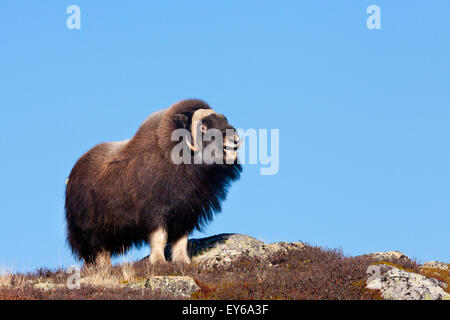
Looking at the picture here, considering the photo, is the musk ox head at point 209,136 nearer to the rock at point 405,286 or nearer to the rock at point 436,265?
the rock at point 405,286

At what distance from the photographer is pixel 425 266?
14.0 metres

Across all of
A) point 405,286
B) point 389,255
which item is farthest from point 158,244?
point 405,286

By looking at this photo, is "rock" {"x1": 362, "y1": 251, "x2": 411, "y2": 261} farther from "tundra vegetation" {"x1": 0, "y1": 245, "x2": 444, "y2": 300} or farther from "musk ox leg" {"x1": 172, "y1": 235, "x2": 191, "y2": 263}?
"musk ox leg" {"x1": 172, "y1": 235, "x2": 191, "y2": 263}

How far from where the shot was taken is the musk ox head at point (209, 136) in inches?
512

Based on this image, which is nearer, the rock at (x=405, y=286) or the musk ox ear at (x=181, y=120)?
the rock at (x=405, y=286)

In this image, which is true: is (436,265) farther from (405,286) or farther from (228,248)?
(228,248)

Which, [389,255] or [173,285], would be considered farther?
[389,255]

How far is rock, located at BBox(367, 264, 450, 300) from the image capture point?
394 inches

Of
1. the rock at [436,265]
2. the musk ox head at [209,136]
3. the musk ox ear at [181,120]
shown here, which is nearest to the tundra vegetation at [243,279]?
the rock at [436,265]

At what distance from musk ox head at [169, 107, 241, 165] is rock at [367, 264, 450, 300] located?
13.6 feet

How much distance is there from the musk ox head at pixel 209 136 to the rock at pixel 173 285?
353cm

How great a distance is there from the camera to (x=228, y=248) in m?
13.7

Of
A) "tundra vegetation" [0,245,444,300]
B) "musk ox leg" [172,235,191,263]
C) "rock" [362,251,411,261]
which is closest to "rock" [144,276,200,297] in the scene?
"tundra vegetation" [0,245,444,300]

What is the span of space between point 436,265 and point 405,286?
169 inches
